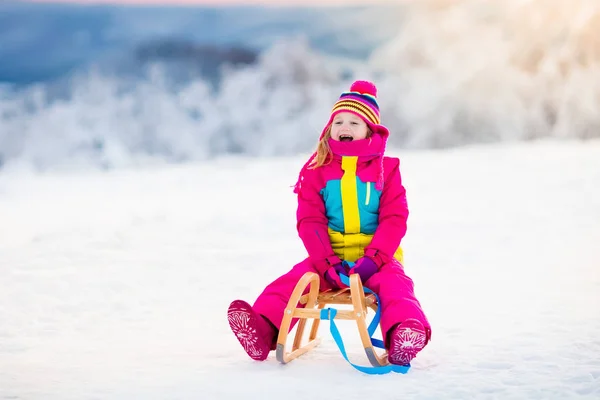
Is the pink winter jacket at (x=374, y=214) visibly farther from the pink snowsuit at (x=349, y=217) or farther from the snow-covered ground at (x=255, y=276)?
the snow-covered ground at (x=255, y=276)

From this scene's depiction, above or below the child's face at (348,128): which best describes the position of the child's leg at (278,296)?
below

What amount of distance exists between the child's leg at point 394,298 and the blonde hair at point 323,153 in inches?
15.6

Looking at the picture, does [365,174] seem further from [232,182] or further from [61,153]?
[61,153]

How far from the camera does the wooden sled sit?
2367mm

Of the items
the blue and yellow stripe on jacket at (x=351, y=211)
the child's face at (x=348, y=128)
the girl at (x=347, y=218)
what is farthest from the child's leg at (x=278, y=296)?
the child's face at (x=348, y=128)

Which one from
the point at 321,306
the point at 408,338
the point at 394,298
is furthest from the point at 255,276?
the point at 408,338

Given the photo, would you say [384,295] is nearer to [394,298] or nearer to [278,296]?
[394,298]

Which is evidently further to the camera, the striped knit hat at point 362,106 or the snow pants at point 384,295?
the striped knit hat at point 362,106

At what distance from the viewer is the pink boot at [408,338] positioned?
230 cm

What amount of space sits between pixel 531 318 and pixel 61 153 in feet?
17.9

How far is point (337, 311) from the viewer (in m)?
2.42

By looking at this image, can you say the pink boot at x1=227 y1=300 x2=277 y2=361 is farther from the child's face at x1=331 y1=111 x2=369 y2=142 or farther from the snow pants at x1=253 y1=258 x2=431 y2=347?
the child's face at x1=331 y1=111 x2=369 y2=142

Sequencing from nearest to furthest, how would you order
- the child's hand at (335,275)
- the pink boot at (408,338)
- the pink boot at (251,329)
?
the pink boot at (408,338) < the pink boot at (251,329) < the child's hand at (335,275)

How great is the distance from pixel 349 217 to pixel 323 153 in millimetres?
229
